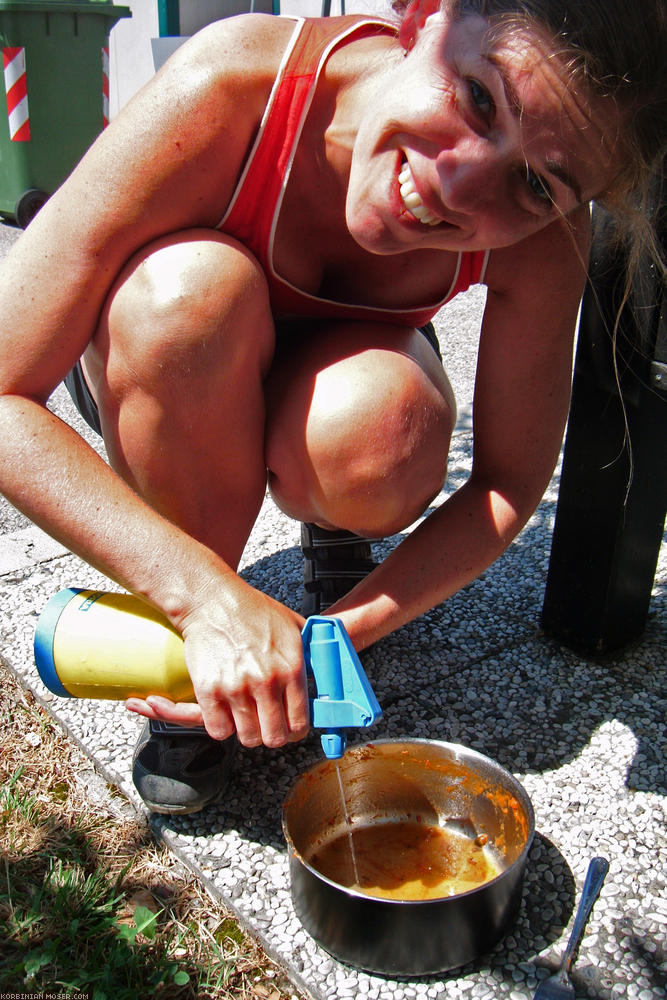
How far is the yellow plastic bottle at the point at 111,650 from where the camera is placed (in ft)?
4.64

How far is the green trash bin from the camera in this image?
560 centimetres

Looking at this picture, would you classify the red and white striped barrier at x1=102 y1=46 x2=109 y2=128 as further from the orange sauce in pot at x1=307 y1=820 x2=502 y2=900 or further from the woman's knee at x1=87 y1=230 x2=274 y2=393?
the orange sauce in pot at x1=307 y1=820 x2=502 y2=900

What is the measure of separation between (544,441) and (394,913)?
88 centimetres

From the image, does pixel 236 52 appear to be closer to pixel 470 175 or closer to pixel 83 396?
pixel 470 175

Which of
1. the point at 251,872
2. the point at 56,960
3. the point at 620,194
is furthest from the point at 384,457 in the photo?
the point at 56,960

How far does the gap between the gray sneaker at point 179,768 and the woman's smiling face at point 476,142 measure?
37.8 inches

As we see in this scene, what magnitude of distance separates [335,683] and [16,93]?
18.2ft

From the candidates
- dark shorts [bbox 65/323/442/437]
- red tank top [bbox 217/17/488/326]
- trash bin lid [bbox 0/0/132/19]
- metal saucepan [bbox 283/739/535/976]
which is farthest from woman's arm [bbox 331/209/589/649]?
trash bin lid [bbox 0/0/132/19]

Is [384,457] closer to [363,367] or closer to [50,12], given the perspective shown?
[363,367]

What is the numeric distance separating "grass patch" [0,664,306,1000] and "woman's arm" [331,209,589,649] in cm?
53

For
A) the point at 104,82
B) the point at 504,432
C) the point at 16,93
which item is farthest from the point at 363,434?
the point at 104,82

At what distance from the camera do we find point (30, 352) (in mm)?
1429

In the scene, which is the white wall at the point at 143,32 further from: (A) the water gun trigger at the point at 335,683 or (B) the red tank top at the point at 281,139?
(A) the water gun trigger at the point at 335,683

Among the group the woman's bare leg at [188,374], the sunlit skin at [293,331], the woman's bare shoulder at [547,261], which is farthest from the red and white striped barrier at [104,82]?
the woman's bare shoulder at [547,261]
